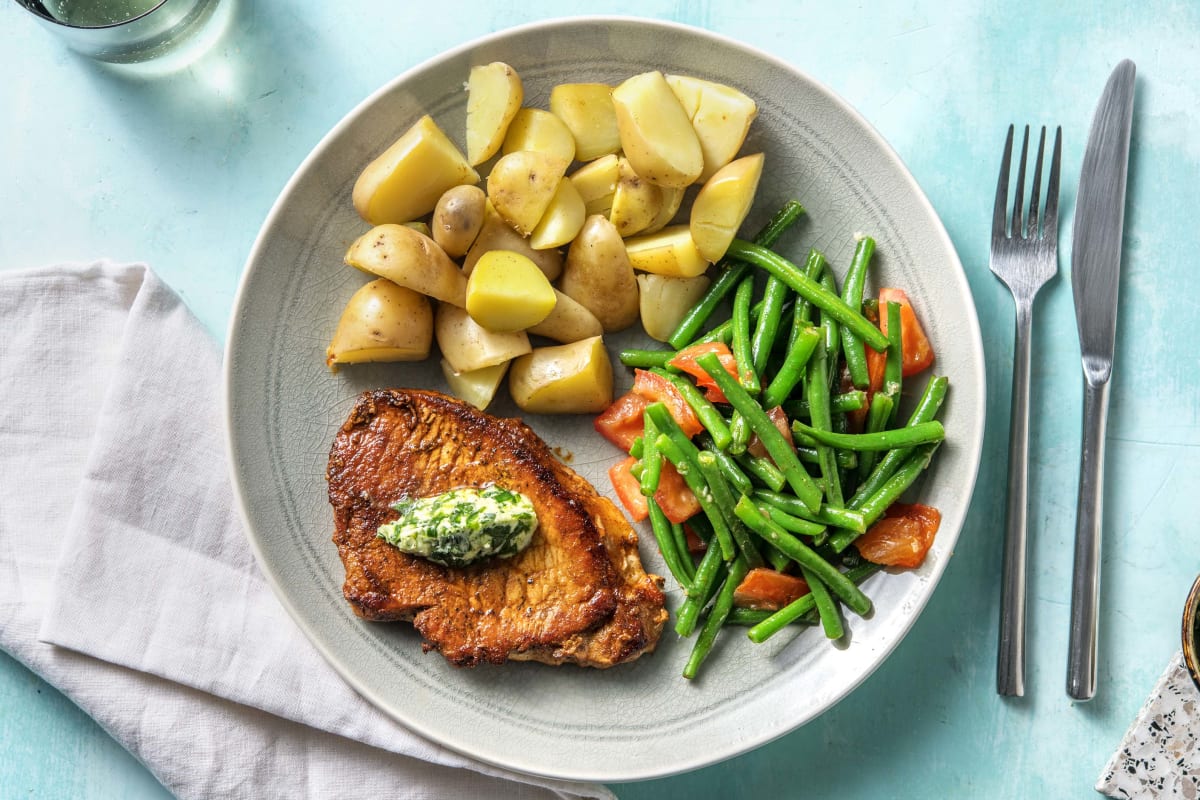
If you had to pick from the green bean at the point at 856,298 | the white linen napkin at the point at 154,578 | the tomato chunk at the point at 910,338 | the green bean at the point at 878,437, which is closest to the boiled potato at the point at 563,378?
the green bean at the point at 878,437

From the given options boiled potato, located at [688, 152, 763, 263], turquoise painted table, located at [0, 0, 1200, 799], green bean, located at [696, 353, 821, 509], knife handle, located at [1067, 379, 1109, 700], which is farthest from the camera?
turquoise painted table, located at [0, 0, 1200, 799]

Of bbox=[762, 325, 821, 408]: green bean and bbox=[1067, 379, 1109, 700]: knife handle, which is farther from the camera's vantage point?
bbox=[1067, 379, 1109, 700]: knife handle

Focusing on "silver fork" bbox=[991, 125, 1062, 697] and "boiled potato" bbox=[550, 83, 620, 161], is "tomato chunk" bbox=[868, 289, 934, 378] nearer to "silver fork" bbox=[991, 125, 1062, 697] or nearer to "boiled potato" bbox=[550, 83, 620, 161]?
"silver fork" bbox=[991, 125, 1062, 697]

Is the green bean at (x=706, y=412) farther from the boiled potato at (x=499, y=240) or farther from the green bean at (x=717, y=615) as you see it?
the boiled potato at (x=499, y=240)

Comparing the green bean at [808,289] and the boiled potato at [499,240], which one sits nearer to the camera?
the green bean at [808,289]

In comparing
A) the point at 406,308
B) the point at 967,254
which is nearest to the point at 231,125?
the point at 406,308

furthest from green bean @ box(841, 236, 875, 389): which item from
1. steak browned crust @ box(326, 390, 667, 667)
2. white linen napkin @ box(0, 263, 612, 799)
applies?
white linen napkin @ box(0, 263, 612, 799)
